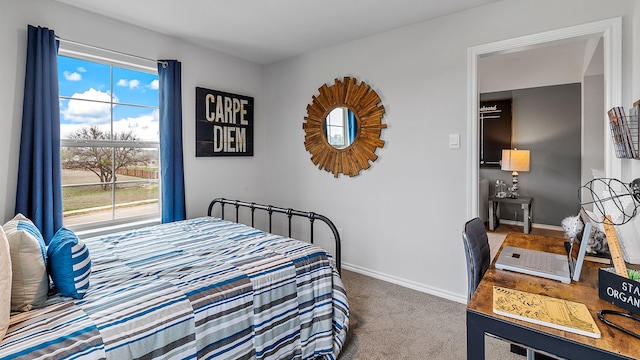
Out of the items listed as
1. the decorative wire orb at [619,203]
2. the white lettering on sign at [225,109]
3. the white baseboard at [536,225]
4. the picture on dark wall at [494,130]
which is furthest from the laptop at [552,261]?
the picture on dark wall at [494,130]

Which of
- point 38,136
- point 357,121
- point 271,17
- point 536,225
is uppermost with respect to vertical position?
point 271,17

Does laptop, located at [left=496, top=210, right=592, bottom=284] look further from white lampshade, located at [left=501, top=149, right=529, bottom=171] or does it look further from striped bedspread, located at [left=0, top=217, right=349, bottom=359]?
white lampshade, located at [left=501, top=149, right=529, bottom=171]

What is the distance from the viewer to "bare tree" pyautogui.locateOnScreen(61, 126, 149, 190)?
273 centimetres

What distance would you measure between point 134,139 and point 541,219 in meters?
5.59

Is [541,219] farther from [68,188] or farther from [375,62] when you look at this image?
[68,188]

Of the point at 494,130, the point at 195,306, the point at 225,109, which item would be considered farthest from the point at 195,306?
the point at 494,130

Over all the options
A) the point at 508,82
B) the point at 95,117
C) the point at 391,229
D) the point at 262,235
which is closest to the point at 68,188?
the point at 95,117

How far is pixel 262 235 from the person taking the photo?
7.81 feet

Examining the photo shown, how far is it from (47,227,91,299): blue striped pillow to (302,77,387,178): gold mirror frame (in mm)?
2467

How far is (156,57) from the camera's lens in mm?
3123

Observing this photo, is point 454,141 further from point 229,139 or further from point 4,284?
point 4,284

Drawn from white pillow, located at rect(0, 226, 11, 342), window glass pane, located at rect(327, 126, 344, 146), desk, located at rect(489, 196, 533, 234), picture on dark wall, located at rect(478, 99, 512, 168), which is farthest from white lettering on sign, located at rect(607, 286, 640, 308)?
picture on dark wall, located at rect(478, 99, 512, 168)

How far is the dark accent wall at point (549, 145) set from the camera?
469 cm

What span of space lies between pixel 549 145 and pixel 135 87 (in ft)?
18.0
